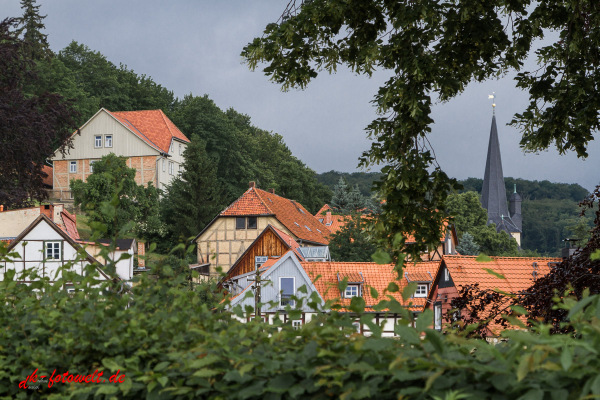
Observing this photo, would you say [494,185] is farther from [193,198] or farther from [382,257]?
[382,257]

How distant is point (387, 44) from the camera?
10266mm

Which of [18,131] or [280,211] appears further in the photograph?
[280,211]

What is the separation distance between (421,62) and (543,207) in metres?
146

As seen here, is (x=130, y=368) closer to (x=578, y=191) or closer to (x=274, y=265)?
(x=274, y=265)

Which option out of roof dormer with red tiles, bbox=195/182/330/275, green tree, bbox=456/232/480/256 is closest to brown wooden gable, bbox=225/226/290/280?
roof dormer with red tiles, bbox=195/182/330/275

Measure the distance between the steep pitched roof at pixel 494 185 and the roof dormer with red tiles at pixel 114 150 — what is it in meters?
55.5

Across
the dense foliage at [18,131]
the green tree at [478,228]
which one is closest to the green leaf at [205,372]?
the dense foliage at [18,131]

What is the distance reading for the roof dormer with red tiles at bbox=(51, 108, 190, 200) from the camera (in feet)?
230

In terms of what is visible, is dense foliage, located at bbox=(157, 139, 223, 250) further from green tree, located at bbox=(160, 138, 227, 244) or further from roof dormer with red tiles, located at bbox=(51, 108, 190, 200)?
roof dormer with red tiles, located at bbox=(51, 108, 190, 200)

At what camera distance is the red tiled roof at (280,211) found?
5512 cm

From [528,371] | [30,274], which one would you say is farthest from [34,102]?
[528,371]

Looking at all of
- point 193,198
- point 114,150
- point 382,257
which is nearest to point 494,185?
point 114,150

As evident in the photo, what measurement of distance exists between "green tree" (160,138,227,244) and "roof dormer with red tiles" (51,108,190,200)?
8.21 metres

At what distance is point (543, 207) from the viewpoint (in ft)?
487
